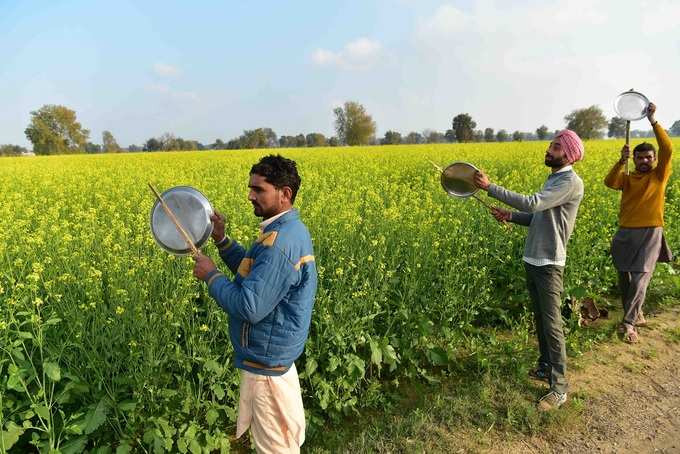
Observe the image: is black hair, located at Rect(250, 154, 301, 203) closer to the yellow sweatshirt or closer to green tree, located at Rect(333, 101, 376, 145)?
the yellow sweatshirt

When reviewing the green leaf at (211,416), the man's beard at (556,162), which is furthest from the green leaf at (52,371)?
the man's beard at (556,162)

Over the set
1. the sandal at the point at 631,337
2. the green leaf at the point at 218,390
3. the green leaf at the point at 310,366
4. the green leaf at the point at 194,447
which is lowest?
the sandal at the point at 631,337

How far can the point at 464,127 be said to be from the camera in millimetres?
51750

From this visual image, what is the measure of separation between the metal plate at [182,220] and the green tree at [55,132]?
82.0 meters

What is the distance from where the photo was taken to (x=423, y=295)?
449 cm

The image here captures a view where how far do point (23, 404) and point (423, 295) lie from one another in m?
3.23

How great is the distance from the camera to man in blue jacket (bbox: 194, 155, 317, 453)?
6.70 ft

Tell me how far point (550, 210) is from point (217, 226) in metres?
2.65

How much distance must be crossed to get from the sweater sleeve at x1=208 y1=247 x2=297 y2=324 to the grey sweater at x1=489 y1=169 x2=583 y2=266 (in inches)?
83.3

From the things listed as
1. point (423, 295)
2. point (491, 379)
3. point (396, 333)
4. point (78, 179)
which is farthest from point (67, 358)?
point (78, 179)

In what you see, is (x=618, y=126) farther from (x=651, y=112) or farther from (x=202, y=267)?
(x=202, y=267)

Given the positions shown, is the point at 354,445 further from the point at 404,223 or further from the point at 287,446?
the point at 404,223

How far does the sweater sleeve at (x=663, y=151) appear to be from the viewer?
445 cm

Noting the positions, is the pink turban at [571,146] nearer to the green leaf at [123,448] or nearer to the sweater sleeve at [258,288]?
the sweater sleeve at [258,288]
